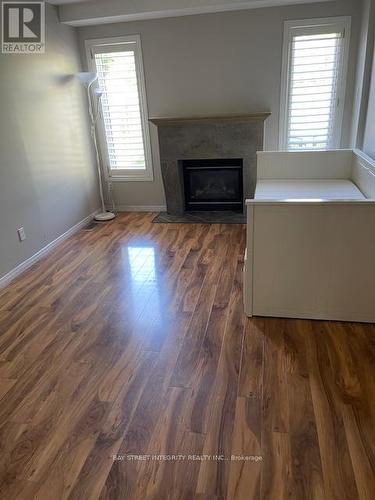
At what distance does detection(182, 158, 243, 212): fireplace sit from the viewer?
4.84 meters

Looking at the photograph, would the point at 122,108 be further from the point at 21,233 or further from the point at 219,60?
the point at 21,233

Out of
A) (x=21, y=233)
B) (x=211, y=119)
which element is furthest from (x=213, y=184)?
(x=21, y=233)

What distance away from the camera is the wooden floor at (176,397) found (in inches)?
60.8

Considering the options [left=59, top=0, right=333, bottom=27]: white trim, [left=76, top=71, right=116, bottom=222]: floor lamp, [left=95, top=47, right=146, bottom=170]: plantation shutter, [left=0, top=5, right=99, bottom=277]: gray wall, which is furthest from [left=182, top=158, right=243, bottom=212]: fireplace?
[left=59, top=0, right=333, bottom=27]: white trim

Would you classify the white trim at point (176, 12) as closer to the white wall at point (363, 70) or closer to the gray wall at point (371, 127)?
the white wall at point (363, 70)

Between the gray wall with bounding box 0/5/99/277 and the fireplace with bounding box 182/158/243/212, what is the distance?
1.38 meters

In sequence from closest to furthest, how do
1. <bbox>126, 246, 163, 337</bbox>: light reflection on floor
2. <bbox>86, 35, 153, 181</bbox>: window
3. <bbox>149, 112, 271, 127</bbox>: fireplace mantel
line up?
<bbox>126, 246, 163, 337</bbox>: light reflection on floor, <bbox>149, 112, 271, 127</bbox>: fireplace mantel, <bbox>86, 35, 153, 181</bbox>: window

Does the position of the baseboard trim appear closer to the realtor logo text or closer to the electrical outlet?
the electrical outlet

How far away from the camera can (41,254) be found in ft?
12.9

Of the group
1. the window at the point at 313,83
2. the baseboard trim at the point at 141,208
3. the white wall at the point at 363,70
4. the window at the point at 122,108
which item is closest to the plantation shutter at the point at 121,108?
the window at the point at 122,108

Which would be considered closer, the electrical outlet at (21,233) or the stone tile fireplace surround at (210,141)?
the electrical outlet at (21,233)

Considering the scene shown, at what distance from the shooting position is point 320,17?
399 centimetres

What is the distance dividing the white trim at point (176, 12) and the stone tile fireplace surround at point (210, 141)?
3.64 feet

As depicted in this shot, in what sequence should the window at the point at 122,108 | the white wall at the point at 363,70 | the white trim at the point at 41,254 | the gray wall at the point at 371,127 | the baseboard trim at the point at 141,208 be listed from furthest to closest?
the baseboard trim at the point at 141,208
the window at the point at 122,108
the white wall at the point at 363,70
the gray wall at the point at 371,127
the white trim at the point at 41,254
